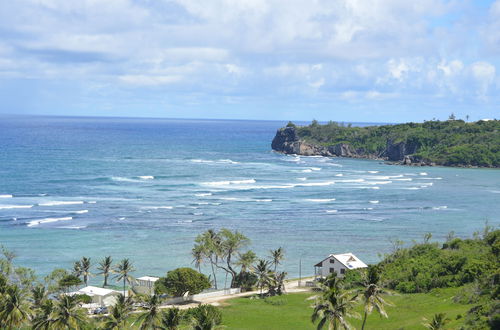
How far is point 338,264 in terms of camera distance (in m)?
69.5

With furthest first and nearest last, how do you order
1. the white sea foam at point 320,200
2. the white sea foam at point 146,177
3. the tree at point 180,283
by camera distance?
the white sea foam at point 146,177 → the white sea foam at point 320,200 → the tree at point 180,283

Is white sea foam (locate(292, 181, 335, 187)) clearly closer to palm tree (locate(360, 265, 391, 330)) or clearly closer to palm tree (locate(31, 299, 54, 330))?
palm tree (locate(360, 265, 391, 330))

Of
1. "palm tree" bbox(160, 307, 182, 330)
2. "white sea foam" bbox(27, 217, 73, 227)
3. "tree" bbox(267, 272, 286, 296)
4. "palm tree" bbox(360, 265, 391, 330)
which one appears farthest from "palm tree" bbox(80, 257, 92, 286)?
"palm tree" bbox(360, 265, 391, 330)

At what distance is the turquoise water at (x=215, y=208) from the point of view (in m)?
81.8

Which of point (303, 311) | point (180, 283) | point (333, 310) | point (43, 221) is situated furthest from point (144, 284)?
point (43, 221)

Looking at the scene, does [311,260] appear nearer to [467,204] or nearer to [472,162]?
[467,204]

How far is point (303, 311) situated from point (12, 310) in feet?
90.2

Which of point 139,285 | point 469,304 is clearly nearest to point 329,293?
point 469,304

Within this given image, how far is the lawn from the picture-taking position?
169 ft

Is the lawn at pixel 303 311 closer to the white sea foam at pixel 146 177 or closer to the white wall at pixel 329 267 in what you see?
the white wall at pixel 329 267

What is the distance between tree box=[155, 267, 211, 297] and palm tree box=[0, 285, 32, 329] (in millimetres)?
20701

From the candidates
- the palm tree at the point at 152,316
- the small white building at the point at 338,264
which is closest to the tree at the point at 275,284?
the small white building at the point at 338,264

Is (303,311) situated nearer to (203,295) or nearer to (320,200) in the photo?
(203,295)

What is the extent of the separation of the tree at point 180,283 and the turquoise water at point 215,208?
31.7ft
